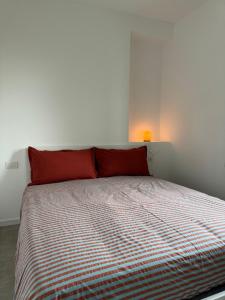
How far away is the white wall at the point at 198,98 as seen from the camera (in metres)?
2.45

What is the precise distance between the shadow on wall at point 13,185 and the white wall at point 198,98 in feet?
6.54

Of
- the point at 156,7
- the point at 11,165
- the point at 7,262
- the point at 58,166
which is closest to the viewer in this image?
the point at 7,262

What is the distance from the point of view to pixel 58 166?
244cm

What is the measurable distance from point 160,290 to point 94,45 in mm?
2636

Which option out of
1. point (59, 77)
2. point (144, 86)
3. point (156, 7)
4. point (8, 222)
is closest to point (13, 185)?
point (8, 222)

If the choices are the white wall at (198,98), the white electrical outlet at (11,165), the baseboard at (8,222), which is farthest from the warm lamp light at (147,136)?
the baseboard at (8,222)

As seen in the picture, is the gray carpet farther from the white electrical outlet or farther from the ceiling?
the ceiling

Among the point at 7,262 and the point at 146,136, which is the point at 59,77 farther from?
the point at 7,262

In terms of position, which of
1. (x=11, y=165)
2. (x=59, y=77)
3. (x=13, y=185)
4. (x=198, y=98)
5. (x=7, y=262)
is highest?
(x=59, y=77)

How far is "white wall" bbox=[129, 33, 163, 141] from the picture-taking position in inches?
127

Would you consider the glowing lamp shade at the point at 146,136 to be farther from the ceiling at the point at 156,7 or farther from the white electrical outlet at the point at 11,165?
the white electrical outlet at the point at 11,165

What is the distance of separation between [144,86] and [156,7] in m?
0.99

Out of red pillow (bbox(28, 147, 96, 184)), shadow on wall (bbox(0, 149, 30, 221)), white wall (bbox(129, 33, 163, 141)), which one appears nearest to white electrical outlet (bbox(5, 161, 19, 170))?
shadow on wall (bbox(0, 149, 30, 221))

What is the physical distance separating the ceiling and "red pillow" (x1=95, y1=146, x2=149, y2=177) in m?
1.71
